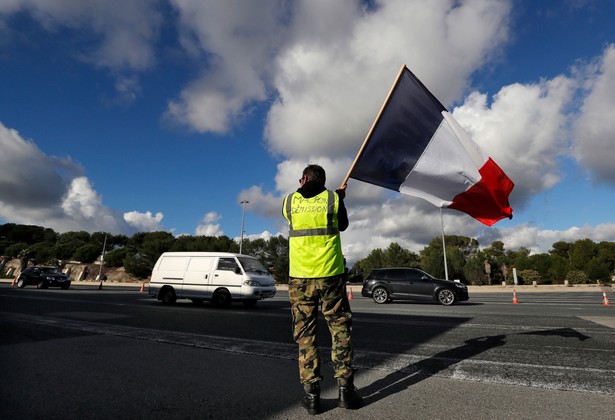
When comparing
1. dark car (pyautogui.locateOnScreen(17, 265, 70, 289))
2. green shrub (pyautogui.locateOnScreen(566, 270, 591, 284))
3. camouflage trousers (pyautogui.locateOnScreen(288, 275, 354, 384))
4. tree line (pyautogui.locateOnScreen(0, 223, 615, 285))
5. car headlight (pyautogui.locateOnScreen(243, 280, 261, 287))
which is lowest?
camouflage trousers (pyautogui.locateOnScreen(288, 275, 354, 384))

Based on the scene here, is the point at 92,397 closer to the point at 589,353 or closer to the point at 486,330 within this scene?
the point at 589,353

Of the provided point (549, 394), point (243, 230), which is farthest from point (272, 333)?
point (243, 230)

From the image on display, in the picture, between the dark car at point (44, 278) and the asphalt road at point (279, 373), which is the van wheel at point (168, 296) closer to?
the asphalt road at point (279, 373)

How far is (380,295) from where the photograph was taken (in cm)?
1652

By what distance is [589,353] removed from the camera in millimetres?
4852

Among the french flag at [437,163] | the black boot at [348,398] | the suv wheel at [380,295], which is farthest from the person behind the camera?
the suv wheel at [380,295]

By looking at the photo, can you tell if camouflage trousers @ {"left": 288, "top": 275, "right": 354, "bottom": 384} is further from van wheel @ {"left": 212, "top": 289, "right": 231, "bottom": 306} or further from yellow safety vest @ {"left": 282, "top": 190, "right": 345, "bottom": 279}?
van wheel @ {"left": 212, "top": 289, "right": 231, "bottom": 306}

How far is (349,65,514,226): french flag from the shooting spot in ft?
16.1

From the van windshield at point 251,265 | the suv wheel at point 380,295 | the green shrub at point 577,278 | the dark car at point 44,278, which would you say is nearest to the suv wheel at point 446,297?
the suv wheel at point 380,295

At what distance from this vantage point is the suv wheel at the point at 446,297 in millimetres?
15023

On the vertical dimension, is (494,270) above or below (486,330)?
above

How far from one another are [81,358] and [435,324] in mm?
6745

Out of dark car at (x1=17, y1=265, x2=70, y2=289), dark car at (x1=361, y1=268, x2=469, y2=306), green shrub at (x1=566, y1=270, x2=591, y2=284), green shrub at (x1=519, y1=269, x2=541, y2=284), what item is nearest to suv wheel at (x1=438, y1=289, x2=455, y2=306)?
dark car at (x1=361, y1=268, x2=469, y2=306)

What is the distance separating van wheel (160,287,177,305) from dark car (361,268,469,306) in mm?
8513
